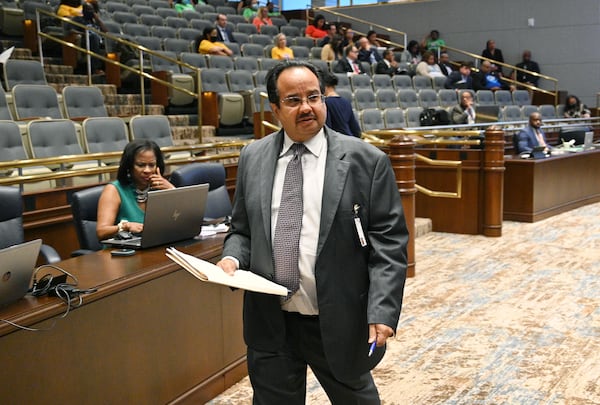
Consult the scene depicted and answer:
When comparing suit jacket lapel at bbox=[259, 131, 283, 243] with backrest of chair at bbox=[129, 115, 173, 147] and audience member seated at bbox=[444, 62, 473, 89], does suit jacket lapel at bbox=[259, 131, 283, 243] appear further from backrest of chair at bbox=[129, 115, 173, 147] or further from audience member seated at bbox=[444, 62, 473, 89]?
audience member seated at bbox=[444, 62, 473, 89]

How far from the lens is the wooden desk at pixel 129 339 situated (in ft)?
5.98

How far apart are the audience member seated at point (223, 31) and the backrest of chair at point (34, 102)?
3.74 m

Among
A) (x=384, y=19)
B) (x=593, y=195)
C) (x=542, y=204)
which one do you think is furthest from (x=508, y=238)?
(x=384, y=19)

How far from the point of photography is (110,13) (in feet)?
30.3

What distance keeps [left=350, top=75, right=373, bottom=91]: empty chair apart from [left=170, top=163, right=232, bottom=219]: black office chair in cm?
570

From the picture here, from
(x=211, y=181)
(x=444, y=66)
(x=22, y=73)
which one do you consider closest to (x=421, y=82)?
(x=444, y=66)

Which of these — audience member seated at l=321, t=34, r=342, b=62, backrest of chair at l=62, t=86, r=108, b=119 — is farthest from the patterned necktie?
audience member seated at l=321, t=34, r=342, b=62

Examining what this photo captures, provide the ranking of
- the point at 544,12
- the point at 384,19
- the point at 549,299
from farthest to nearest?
the point at 384,19, the point at 544,12, the point at 549,299

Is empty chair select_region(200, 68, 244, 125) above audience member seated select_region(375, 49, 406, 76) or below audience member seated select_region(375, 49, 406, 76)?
below

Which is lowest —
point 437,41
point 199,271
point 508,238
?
point 508,238

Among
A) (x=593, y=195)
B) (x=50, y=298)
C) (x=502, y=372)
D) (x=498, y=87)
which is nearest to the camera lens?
(x=50, y=298)

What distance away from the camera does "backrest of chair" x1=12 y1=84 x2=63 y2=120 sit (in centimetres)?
547

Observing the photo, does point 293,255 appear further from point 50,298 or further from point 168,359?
point 168,359

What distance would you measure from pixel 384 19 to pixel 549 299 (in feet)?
36.3
